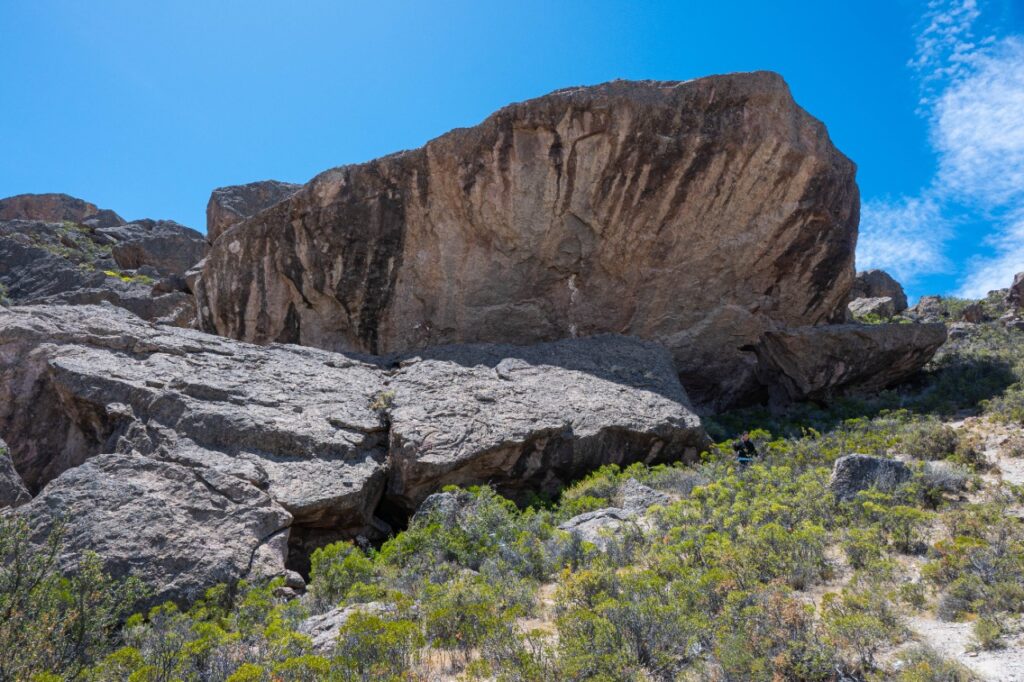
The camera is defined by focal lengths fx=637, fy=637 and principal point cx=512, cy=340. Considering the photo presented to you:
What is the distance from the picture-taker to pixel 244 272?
15297mm

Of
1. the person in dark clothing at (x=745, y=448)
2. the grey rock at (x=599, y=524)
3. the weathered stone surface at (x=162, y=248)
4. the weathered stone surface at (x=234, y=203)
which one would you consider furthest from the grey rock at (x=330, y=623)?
the weathered stone surface at (x=162, y=248)

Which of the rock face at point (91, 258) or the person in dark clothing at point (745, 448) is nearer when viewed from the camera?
the person in dark clothing at point (745, 448)

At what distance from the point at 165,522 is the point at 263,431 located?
1.89 meters

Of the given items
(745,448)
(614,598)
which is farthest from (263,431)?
(745,448)

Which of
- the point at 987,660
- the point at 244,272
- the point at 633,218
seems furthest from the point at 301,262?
the point at 987,660

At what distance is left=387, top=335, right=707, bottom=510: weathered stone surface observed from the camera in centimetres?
901

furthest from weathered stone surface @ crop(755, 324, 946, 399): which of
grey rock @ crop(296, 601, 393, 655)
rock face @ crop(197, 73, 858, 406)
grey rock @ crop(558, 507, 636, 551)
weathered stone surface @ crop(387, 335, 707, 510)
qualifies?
grey rock @ crop(296, 601, 393, 655)

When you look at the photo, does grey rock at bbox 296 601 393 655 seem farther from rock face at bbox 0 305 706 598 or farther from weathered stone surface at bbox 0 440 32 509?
weathered stone surface at bbox 0 440 32 509

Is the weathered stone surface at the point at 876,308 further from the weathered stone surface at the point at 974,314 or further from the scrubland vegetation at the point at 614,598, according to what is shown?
the scrubland vegetation at the point at 614,598

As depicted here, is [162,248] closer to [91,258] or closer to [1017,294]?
[91,258]

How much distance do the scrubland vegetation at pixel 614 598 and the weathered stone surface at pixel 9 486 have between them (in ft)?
7.15

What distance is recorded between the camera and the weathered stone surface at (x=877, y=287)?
29047mm

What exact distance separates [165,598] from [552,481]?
516cm

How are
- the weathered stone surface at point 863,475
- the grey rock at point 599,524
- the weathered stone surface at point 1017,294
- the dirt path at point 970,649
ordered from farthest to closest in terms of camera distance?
1. the weathered stone surface at point 1017,294
2. the weathered stone surface at point 863,475
3. the grey rock at point 599,524
4. the dirt path at point 970,649
